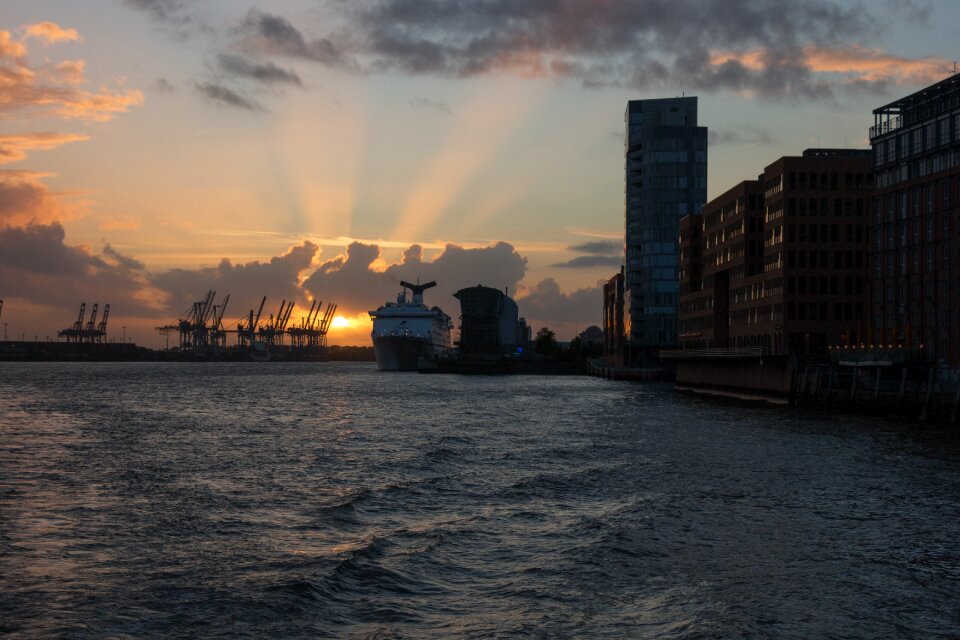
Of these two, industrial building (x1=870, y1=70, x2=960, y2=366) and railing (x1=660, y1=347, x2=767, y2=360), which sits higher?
industrial building (x1=870, y1=70, x2=960, y2=366)

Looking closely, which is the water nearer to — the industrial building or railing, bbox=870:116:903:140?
the industrial building

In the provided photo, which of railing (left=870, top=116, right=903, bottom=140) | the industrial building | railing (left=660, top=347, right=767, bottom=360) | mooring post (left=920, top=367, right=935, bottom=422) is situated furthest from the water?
railing (left=870, top=116, right=903, bottom=140)

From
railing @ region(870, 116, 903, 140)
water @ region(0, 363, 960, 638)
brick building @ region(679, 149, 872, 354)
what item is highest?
railing @ region(870, 116, 903, 140)

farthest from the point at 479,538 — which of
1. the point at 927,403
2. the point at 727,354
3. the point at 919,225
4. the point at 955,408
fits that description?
the point at 727,354

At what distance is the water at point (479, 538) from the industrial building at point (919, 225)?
159ft

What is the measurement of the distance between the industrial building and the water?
48.6m

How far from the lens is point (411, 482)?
44.4m

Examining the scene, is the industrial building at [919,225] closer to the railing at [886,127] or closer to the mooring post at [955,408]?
the railing at [886,127]

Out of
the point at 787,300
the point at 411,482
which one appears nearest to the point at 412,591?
the point at 411,482

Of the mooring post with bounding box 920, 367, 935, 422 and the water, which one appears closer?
the water

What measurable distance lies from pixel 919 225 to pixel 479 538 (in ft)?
317

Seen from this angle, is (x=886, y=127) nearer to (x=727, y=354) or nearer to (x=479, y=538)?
(x=727, y=354)

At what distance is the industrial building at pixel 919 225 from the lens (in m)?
106

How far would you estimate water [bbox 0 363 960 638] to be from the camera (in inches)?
877
